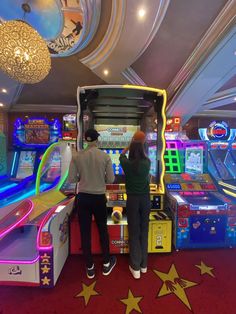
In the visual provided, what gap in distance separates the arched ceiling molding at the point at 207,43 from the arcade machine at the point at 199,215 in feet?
7.44

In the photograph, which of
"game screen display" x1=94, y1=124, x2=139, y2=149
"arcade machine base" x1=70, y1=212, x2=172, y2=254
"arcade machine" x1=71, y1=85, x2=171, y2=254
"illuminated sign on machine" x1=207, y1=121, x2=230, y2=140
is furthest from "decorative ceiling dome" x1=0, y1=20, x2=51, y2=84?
"illuminated sign on machine" x1=207, y1=121, x2=230, y2=140

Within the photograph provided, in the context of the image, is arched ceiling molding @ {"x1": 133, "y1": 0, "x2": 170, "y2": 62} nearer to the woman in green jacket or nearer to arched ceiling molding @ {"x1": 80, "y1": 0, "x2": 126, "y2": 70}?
arched ceiling molding @ {"x1": 80, "y1": 0, "x2": 126, "y2": 70}

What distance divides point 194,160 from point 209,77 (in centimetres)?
233

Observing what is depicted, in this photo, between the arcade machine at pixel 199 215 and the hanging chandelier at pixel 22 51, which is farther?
the arcade machine at pixel 199 215

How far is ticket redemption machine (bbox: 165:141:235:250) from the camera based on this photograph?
2.25 metres

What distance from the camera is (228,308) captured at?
4.83ft

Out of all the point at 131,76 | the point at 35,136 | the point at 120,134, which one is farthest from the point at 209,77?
the point at 35,136

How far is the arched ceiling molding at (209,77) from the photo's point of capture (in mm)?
2932

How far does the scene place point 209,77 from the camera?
3.91 meters

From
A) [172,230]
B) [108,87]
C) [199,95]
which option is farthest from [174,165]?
[199,95]

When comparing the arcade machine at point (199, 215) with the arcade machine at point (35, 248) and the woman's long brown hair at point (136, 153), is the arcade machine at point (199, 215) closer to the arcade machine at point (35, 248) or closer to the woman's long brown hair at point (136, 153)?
the woman's long brown hair at point (136, 153)

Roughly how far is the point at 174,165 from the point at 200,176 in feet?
1.27

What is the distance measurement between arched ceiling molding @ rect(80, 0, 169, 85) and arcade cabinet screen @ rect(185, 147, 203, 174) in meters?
1.94

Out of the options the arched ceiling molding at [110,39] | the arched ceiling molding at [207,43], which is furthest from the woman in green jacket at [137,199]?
the arched ceiling molding at [207,43]
